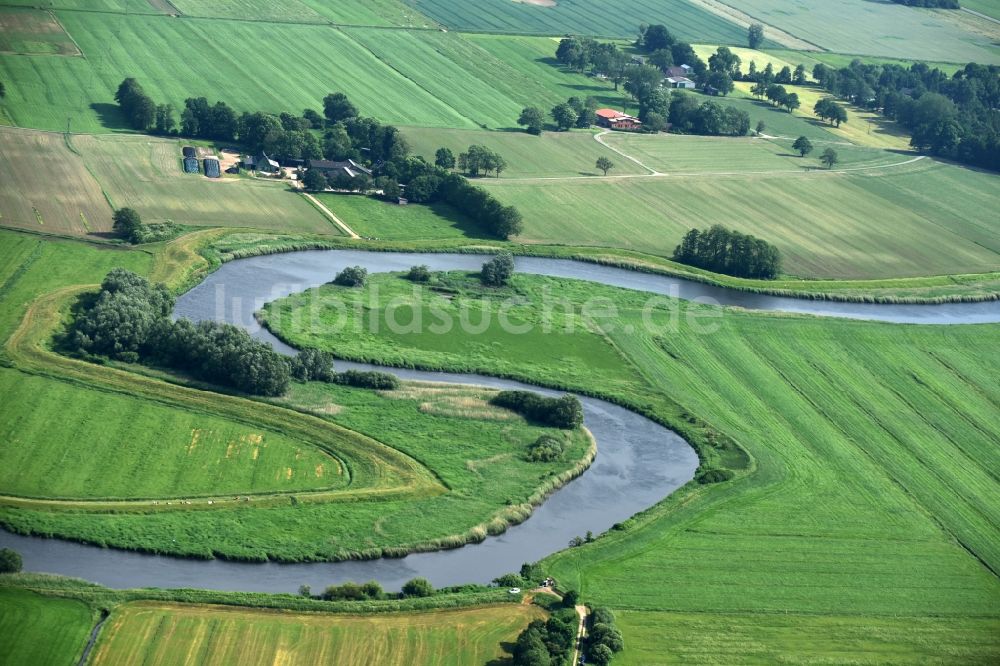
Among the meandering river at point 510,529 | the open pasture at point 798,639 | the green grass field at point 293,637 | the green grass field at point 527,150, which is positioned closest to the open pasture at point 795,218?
the green grass field at point 527,150

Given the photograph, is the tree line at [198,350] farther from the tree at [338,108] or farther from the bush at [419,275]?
the tree at [338,108]

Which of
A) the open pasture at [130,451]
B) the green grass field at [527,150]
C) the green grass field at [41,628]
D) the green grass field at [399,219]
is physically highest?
the green grass field at [527,150]

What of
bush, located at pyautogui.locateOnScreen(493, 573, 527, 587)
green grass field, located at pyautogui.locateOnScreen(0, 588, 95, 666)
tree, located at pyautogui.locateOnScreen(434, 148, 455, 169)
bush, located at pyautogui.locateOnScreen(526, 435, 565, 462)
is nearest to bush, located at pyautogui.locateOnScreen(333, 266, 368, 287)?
bush, located at pyautogui.locateOnScreen(526, 435, 565, 462)

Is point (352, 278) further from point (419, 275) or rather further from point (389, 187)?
point (389, 187)

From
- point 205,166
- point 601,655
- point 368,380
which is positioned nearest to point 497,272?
point 368,380

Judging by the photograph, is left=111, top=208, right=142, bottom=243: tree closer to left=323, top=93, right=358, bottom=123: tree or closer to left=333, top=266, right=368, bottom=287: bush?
left=333, top=266, right=368, bottom=287: bush
